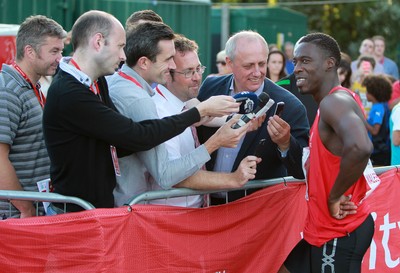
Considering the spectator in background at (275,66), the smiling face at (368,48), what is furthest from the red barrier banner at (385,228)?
the smiling face at (368,48)

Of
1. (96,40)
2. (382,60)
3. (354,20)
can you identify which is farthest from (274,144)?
(354,20)

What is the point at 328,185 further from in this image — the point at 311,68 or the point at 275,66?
the point at 275,66

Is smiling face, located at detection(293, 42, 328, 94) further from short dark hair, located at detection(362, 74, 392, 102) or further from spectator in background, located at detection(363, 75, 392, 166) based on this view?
short dark hair, located at detection(362, 74, 392, 102)

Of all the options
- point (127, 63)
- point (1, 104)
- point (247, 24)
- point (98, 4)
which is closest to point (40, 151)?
point (1, 104)

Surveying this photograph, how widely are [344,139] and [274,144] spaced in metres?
1.21

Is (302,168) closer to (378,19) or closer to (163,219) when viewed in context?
(163,219)

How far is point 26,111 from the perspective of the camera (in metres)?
5.14

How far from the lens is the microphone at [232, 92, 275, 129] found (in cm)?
477

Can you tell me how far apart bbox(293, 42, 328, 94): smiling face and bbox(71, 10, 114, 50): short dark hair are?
119cm

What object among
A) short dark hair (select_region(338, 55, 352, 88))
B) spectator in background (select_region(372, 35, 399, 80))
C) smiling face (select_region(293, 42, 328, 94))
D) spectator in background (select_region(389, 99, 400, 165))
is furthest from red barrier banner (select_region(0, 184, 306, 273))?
spectator in background (select_region(372, 35, 399, 80))

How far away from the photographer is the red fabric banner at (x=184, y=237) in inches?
172

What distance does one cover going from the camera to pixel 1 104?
16.6 ft

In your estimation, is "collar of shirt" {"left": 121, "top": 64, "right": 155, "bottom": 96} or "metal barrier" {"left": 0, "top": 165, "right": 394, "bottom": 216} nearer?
"metal barrier" {"left": 0, "top": 165, "right": 394, "bottom": 216}

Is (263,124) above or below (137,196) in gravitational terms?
above
